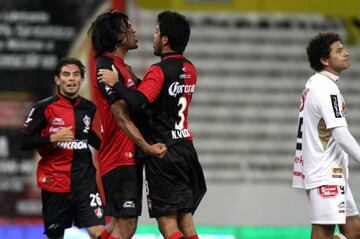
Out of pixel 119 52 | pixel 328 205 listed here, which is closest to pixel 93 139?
pixel 119 52

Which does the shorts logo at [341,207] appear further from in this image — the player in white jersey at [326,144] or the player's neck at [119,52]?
the player's neck at [119,52]

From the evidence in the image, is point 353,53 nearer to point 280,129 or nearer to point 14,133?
point 280,129

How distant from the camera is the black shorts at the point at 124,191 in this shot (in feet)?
24.5

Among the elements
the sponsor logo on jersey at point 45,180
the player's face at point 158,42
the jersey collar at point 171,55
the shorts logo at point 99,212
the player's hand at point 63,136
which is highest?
the player's face at point 158,42

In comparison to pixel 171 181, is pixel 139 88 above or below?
above

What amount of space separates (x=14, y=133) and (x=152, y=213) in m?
6.82

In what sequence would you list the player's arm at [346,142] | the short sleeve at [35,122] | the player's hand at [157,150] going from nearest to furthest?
the player's hand at [157,150] < the player's arm at [346,142] < the short sleeve at [35,122]

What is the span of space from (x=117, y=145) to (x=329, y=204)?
1577mm

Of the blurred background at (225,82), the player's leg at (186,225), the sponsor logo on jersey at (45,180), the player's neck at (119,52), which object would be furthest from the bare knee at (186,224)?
the blurred background at (225,82)

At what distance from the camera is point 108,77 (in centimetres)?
729

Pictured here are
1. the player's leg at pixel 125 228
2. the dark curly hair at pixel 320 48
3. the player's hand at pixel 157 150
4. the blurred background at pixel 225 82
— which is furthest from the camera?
the blurred background at pixel 225 82

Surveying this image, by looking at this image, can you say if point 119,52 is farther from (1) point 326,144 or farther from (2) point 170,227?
(1) point 326,144

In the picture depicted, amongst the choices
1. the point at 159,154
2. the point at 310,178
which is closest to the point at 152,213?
the point at 159,154

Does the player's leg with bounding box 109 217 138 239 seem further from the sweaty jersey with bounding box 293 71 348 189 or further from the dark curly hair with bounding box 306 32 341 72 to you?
the dark curly hair with bounding box 306 32 341 72
